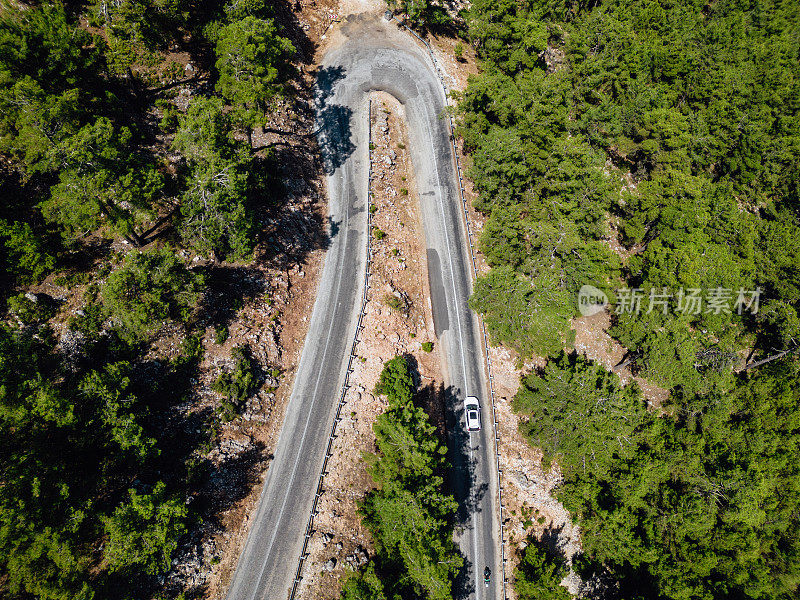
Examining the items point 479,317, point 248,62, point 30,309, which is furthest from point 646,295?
point 30,309

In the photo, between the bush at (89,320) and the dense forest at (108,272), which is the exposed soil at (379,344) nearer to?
the dense forest at (108,272)

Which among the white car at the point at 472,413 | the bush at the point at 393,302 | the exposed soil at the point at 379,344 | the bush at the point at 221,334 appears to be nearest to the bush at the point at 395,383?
the exposed soil at the point at 379,344

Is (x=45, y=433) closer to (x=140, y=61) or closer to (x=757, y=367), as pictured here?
(x=140, y=61)

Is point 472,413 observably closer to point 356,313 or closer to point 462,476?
point 462,476

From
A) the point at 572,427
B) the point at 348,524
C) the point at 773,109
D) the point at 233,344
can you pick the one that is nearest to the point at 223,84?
the point at 233,344

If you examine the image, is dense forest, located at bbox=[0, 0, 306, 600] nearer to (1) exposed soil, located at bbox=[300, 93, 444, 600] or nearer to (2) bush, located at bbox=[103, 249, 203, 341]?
(2) bush, located at bbox=[103, 249, 203, 341]
